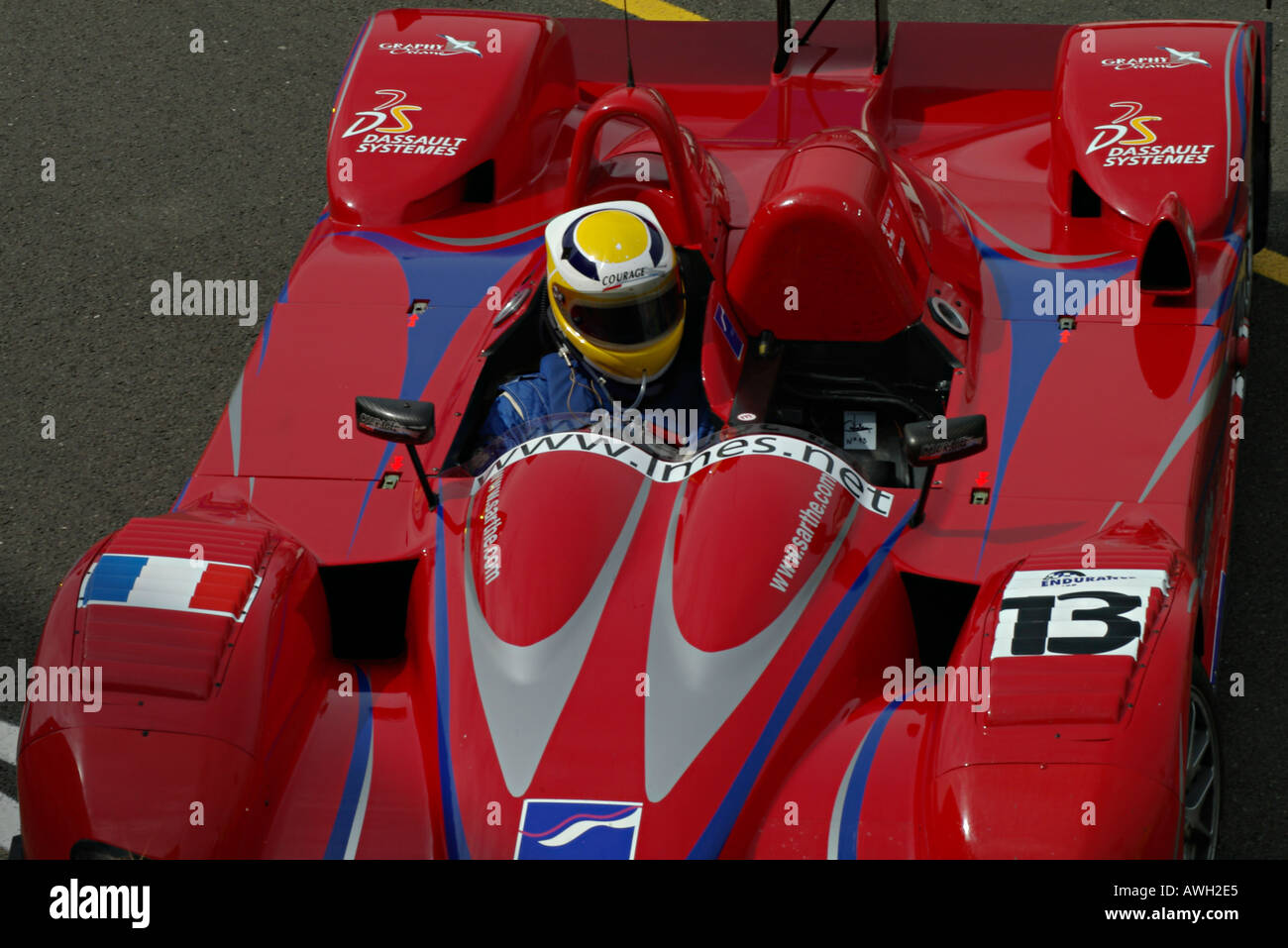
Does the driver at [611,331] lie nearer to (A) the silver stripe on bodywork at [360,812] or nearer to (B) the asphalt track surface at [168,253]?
(A) the silver stripe on bodywork at [360,812]

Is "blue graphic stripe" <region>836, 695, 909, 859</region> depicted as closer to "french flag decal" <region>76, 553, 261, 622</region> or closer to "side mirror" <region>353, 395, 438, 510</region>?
"side mirror" <region>353, 395, 438, 510</region>

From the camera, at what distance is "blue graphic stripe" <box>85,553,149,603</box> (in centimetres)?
406

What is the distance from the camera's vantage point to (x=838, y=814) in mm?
3719

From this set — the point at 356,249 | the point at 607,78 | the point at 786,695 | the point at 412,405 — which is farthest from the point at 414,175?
the point at 786,695

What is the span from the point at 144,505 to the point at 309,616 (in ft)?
6.73

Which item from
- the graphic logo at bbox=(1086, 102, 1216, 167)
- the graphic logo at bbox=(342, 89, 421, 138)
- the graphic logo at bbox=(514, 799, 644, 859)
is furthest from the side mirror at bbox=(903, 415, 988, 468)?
the graphic logo at bbox=(342, 89, 421, 138)

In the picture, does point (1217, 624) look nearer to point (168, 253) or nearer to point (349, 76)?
point (349, 76)

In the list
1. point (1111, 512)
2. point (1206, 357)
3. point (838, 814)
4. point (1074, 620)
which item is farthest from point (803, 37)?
point (838, 814)

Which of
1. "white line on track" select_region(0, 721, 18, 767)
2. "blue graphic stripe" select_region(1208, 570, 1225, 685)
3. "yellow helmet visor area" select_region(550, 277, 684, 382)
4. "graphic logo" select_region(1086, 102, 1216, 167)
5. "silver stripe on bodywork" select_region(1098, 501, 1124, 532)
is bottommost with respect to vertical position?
"white line on track" select_region(0, 721, 18, 767)

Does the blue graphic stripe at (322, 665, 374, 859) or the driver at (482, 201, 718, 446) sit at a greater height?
the driver at (482, 201, 718, 446)

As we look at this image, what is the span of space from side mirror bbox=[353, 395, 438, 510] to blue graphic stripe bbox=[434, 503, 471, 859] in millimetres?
227

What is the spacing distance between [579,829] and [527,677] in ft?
1.38
